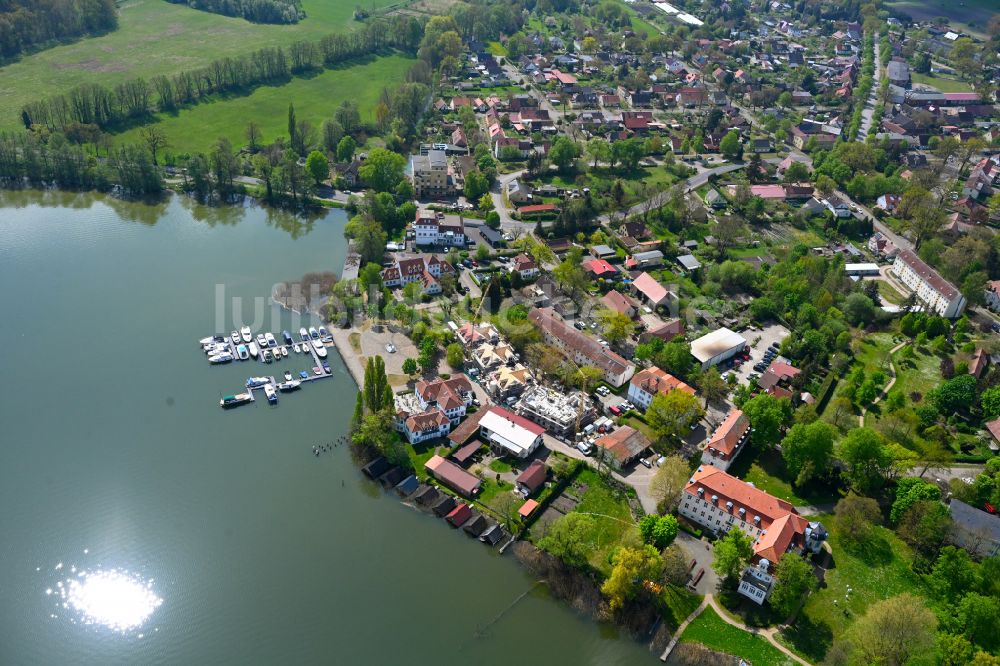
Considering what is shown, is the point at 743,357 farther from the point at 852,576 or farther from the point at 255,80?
the point at 255,80

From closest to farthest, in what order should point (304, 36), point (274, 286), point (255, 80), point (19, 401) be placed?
1. point (19, 401)
2. point (274, 286)
3. point (255, 80)
4. point (304, 36)

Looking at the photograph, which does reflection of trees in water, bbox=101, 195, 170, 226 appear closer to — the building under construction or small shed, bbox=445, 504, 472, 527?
the building under construction

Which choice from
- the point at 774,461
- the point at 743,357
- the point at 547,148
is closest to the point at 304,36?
the point at 547,148

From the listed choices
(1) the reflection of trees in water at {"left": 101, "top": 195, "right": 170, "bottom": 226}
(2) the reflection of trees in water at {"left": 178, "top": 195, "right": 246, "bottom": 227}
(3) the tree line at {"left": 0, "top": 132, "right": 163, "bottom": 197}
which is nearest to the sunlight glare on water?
(2) the reflection of trees in water at {"left": 178, "top": 195, "right": 246, "bottom": 227}

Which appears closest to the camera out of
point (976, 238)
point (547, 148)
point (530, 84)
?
point (976, 238)

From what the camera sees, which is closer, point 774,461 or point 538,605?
point 538,605

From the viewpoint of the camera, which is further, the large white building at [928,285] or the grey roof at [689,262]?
the grey roof at [689,262]

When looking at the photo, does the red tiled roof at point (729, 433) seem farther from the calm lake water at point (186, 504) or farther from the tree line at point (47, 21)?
the tree line at point (47, 21)

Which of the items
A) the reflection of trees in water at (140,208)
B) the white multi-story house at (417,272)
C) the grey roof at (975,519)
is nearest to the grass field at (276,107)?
the reflection of trees in water at (140,208)
